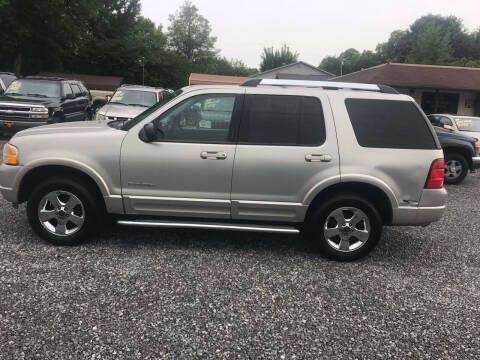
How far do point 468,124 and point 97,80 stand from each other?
124ft

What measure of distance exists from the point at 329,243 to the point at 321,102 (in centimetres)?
153

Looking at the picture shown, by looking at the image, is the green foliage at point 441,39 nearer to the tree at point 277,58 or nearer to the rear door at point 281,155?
the tree at point 277,58

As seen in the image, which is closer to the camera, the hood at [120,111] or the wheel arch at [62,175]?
the wheel arch at [62,175]

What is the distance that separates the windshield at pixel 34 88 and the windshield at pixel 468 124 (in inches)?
441

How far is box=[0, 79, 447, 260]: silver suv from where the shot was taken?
13.9ft

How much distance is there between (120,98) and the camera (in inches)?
454

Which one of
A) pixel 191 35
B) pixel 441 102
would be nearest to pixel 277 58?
pixel 191 35

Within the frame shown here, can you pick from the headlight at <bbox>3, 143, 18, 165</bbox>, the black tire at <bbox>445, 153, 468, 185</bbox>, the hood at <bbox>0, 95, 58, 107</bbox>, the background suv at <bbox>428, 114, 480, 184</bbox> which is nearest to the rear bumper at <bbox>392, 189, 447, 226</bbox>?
the headlight at <bbox>3, 143, 18, 165</bbox>

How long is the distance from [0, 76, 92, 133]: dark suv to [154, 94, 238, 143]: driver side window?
25.7ft

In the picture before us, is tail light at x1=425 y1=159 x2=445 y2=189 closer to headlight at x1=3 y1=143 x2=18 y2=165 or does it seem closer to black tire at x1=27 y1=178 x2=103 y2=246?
black tire at x1=27 y1=178 x2=103 y2=246

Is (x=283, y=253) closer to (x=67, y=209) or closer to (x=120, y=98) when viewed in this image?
(x=67, y=209)

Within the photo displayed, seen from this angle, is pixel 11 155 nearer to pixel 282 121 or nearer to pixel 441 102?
pixel 282 121

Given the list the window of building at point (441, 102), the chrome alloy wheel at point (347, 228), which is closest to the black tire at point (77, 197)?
the chrome alloy wheel at point (347, 228)

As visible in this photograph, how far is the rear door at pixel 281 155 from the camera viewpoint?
4.22 m
